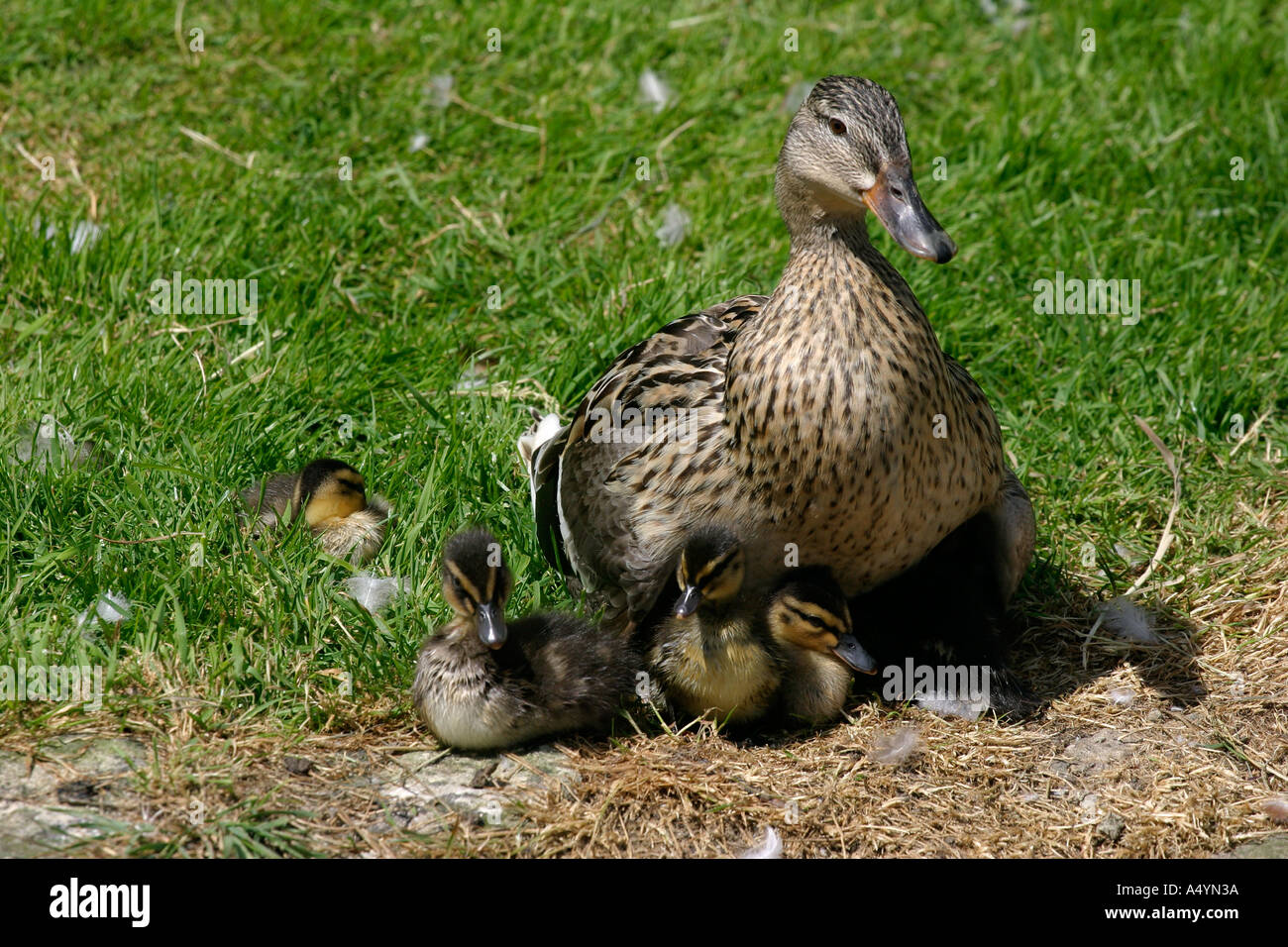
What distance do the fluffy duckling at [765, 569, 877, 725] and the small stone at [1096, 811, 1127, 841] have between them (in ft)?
2.36

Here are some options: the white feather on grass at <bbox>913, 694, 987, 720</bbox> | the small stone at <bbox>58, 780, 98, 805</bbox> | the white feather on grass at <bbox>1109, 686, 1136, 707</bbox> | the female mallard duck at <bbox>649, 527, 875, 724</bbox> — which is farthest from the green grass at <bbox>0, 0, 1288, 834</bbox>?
the white feather on grass at <bbox>913, 694, 987, 720</bbox>

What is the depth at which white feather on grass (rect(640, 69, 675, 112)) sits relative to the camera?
269 inches

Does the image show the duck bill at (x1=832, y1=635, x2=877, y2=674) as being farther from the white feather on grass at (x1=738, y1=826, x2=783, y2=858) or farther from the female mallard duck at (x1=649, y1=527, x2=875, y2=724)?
the white feather on grass at (x1=738, y1=826, x2=783, y2=858)

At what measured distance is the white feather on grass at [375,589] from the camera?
14.2ft

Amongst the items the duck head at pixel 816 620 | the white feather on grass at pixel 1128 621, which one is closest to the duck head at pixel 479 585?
the duck head at pixel 816 620

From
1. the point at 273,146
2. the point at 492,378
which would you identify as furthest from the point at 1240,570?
the point at 273,146

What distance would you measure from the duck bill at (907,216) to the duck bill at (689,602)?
1061mm

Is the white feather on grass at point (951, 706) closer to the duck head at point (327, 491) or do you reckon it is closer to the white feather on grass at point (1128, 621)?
the white feather on grass at point (1128, 621)

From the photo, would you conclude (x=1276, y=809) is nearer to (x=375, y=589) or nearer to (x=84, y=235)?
(x=375, y=589)

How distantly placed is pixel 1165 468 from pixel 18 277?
4.34 meters

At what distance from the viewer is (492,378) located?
539 cm
